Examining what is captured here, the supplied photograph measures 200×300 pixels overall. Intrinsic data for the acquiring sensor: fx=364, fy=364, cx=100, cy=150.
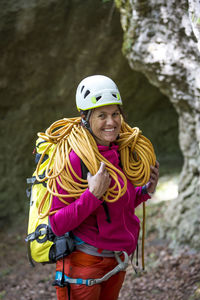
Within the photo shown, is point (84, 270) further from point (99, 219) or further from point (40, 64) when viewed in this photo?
point (40, 64)

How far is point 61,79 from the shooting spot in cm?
631

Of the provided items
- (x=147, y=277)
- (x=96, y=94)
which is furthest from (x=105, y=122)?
(x=147, y=277)

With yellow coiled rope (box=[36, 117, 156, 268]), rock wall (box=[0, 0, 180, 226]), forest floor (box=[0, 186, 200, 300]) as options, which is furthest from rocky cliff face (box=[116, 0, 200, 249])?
yellow coiled rope (box=[36, 117, 156, 268])

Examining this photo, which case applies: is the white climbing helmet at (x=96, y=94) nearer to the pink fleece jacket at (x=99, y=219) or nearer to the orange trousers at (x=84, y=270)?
the pink fleece jacket at (x=99, y=219)

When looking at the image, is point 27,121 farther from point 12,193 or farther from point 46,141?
point 46,141

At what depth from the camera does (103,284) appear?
2.27 m

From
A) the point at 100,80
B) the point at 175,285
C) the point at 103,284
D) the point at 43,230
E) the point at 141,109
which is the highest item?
the point at 141,109

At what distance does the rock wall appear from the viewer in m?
5.71

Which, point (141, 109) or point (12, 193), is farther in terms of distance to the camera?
point (141, 109)

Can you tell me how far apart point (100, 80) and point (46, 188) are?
722 mm

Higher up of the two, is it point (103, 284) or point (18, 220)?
point (18, 220)

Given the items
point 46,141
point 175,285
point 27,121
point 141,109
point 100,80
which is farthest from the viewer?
point 141,109

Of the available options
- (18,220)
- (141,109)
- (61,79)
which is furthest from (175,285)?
(141,109)

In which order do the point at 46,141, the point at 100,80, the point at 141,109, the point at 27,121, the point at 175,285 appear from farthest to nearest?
the point at 141,109, the point at 27,121, the point at 175,285, the point at 46,141, the point at 100,80
